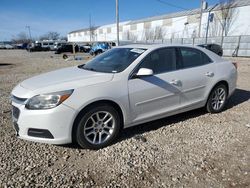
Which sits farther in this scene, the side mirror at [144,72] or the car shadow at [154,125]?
the car shadow at [154,125]

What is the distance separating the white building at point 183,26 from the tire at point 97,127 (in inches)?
1345

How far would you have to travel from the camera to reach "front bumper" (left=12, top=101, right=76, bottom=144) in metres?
2.94

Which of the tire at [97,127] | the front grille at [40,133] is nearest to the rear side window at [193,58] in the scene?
the tire at [97,127]

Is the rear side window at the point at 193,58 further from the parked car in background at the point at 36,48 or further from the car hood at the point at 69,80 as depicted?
the parked car in background at the point at 36,48

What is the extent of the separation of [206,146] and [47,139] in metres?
2.32

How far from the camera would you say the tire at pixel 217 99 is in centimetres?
471

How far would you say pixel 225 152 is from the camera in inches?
131

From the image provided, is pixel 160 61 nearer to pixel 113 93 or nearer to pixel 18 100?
pixel 113 93

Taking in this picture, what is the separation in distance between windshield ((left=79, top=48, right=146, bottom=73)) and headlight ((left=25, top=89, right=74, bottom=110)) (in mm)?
955

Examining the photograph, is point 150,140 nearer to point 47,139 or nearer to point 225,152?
point 225,152

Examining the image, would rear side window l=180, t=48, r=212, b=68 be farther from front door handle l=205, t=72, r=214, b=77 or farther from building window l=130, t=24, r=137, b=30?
building window l=130, t=24, r=137, b=30

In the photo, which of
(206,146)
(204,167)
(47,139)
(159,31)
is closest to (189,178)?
(204,167)

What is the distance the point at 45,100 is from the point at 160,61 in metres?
2.00

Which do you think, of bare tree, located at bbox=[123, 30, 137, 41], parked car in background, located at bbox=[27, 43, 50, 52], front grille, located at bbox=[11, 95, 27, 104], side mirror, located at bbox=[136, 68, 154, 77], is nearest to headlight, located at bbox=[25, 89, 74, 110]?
front grille, located at bbox=[11, 95, 27, 104]
